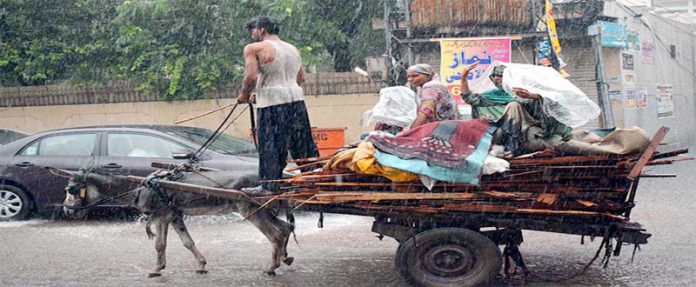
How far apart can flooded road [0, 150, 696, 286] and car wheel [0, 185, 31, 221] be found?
0.40ft

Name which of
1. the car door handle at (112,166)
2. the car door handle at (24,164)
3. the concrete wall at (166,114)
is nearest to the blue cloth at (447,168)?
the car door handle at (112,166)

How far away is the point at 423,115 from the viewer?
638cm

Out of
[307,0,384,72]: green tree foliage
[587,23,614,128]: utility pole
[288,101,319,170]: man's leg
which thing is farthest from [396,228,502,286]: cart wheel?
[307,0,384,72]: green tree foliage

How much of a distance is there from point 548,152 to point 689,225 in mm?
4052

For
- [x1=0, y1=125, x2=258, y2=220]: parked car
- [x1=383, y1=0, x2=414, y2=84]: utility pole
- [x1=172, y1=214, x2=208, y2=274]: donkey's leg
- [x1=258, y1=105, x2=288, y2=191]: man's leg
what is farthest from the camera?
[x1=383, y1=0, x2=414, y2=84]: utility pole

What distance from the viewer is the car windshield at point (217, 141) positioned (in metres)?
9.84

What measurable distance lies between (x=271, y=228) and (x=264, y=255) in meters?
1.19

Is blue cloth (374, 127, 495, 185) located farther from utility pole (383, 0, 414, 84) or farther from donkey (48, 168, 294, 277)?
utility pole (383, 0, 414, 84)

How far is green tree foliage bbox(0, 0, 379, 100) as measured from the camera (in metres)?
15.9

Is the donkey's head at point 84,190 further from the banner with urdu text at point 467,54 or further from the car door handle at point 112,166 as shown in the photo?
the banner with urdu text at point 467,54

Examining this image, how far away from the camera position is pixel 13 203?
33.1 feet

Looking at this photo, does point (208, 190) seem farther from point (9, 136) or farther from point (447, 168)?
point (9, 136)

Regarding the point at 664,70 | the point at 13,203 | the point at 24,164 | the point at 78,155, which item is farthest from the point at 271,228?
the point at 664,70

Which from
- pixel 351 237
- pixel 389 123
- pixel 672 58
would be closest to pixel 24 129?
pixel 351 237
